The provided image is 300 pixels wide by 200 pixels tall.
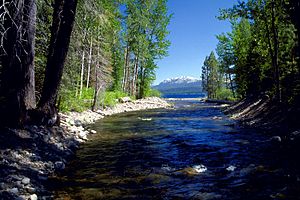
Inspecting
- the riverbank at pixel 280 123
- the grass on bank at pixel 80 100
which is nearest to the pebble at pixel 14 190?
the grass on bank at pixel 80 100

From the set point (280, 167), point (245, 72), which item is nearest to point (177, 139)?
point (280, 167)

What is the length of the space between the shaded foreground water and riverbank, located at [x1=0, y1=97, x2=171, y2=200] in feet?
1.17

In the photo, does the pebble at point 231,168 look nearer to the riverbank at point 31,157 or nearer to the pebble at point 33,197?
the riverbank at point 31,157

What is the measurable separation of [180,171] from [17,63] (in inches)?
233

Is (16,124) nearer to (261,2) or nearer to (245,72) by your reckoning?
(261,2)

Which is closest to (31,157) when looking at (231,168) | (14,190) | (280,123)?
(14,190)

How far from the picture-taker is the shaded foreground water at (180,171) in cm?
557

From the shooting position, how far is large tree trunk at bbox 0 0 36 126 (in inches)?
318

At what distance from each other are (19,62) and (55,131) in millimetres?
2761

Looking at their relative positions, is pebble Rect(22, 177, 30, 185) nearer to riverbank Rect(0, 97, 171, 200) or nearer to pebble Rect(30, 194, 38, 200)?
riverbank Rect(0, 97, 171, 200)

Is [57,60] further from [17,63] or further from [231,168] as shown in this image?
[231,168]

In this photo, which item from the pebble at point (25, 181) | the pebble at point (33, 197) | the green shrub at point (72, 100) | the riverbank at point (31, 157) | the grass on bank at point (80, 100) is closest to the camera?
the pebble at point (33, 197)

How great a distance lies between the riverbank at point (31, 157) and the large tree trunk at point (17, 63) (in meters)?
0.59

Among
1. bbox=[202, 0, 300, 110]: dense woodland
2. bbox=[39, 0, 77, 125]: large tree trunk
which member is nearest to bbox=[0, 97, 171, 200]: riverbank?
bbox=[39, 0, 77, 125]: large tree trunk
